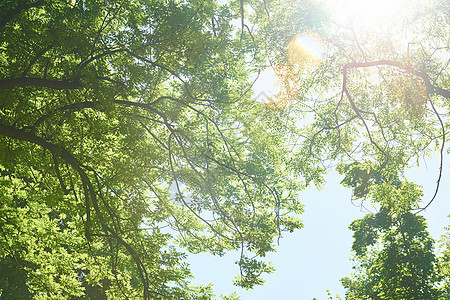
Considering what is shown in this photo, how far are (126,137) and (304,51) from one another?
5295 mm

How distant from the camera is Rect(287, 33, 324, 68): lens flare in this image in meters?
10.1

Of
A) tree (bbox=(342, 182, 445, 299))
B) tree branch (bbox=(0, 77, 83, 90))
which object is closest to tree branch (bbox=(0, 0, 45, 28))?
tree branch (bbox=(0, 77, 83, 90))

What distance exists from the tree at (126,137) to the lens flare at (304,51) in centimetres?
121

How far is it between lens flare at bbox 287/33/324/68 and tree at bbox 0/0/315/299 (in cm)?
121

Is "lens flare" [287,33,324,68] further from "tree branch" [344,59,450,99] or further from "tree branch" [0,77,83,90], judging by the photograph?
"tree branch" [0,77,83,90]

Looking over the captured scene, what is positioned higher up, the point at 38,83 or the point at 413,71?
the point at 413,71

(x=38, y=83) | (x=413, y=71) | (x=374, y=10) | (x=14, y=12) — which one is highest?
(x=374, y=10)

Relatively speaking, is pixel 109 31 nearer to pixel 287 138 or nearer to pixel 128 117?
pixel 128 117

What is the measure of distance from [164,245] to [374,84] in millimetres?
7092

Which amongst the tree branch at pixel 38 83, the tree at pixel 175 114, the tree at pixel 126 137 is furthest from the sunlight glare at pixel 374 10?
the tree branch at pixel 38 83

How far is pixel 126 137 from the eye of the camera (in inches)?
348

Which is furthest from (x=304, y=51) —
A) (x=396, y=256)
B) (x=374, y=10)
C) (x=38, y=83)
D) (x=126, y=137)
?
(x=396, y=256)

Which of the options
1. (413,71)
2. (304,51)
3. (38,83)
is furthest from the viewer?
(304,51)

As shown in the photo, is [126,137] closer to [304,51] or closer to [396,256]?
[304,51]
